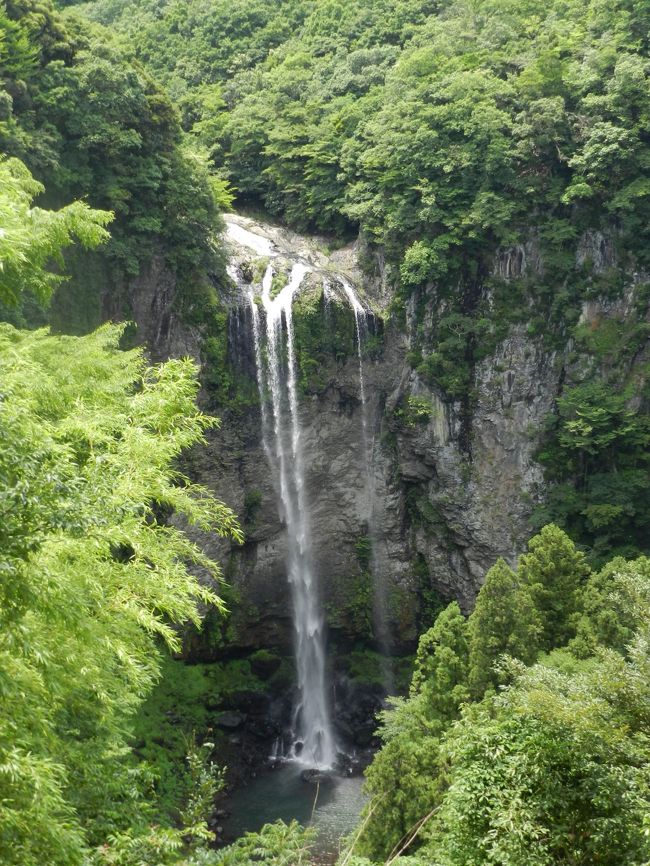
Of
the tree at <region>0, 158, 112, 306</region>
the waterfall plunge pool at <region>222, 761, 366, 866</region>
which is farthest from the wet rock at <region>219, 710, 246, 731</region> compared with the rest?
the tree at <region>0, 158, 112, 306</region>

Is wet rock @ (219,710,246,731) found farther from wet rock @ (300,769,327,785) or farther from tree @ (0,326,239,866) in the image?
tree @ (0,326,239,866)

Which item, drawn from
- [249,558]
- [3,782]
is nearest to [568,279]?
[249,558]

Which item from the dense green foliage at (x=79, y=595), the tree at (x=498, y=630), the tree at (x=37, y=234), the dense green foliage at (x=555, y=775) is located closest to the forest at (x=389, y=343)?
the tree at (x=498, y=630)

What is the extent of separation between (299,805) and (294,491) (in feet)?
30.3

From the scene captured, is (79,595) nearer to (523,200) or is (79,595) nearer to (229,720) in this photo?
(229,720)

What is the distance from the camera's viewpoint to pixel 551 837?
6770 mm

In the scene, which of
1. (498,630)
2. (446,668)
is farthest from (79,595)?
(446,668)

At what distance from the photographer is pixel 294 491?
874 inches

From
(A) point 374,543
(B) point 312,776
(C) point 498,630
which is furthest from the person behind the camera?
(A) point 374,543

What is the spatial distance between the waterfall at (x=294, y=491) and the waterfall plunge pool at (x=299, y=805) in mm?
1935

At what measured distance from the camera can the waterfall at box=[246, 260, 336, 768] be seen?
850 inches

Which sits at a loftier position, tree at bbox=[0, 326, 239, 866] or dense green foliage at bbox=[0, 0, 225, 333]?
dense green foliage at bbox=[0, 0, 225, 333]

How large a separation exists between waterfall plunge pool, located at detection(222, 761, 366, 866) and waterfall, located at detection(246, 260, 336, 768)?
→ 1935 mm

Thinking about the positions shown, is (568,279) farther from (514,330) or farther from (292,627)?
(292,627)
